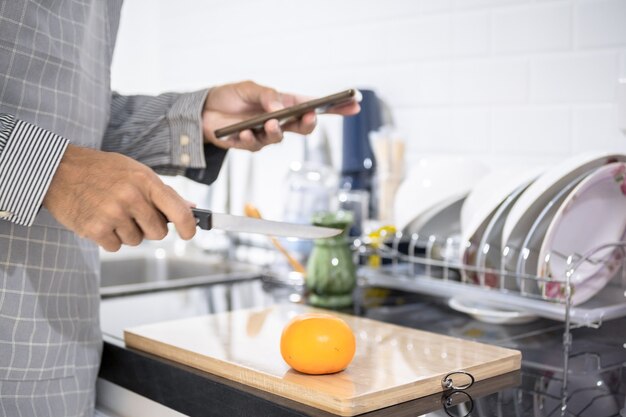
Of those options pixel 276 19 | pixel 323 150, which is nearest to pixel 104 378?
pixel 323 150

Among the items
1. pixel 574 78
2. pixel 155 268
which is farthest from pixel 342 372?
pixel 155 268

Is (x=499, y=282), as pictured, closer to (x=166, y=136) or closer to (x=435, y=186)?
(x=435, y=186)

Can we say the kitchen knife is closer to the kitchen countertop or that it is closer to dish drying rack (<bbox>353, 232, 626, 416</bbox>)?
the kitchen countertop

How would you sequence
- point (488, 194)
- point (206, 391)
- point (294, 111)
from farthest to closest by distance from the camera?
point (488, 194) → point (294, 111) → point (206, 391)

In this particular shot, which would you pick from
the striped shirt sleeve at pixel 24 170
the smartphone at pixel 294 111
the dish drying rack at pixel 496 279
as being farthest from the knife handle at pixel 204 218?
the dish drying rack at pixel 496 279

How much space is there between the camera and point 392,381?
2.54ft

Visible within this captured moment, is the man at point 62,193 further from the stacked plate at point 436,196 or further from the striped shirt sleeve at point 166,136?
the stacked plate at point 436,196

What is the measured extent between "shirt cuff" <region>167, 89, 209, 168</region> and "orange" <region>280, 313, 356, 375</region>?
391 mm

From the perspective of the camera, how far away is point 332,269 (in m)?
1.22

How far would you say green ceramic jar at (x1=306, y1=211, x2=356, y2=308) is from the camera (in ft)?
4.00

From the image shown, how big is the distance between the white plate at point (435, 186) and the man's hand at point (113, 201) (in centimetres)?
65

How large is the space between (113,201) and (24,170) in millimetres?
94

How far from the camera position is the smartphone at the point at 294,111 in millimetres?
994

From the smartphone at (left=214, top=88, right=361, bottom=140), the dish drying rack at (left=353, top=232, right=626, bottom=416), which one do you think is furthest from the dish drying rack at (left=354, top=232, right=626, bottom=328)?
the smartphone at (left=214, top=88, right=361, bottom=140)
